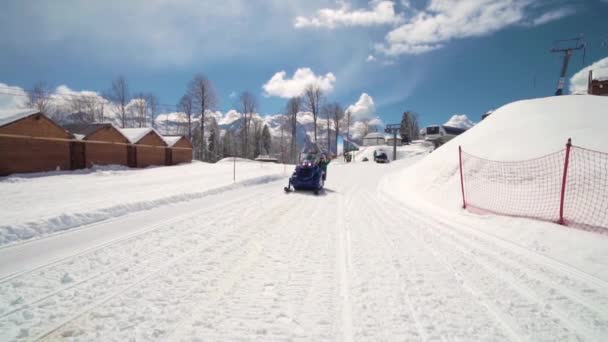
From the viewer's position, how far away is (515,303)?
2582mm

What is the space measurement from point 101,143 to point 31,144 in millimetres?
5538

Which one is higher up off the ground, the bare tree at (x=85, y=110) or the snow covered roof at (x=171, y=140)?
the bare tree at (x=85, y=110)

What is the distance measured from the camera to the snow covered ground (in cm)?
217

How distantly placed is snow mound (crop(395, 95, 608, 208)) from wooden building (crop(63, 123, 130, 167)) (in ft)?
88.3

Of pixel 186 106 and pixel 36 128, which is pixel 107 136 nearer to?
pixel 36 128

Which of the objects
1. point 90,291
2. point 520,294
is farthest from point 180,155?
point 520,294

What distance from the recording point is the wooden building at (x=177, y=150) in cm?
3228

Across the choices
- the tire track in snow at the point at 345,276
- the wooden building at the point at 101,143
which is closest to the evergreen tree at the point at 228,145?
the wooden building at the point at 101,143

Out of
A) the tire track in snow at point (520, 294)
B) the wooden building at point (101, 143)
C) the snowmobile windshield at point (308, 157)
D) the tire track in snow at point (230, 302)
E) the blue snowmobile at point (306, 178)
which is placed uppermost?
the wooden building at point (101, 143)

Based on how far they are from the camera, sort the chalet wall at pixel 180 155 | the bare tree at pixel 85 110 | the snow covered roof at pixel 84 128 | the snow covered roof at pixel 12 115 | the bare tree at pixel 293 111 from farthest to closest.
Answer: the bare tree at pixel 293 111 < the bare tree at pixel 85 110 < the chalet wall at pixel 180 155 < the snow covered roof at pixel 84 128 < the snow covered roof at pixel 12 115

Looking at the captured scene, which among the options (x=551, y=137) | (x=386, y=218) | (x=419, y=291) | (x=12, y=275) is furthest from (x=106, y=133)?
(x=551, y=137)

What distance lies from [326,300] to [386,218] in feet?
13.8

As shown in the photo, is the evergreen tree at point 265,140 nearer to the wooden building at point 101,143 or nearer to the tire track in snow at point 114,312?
the wooden building at point 101,143

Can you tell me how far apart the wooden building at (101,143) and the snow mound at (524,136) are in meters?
26.9
